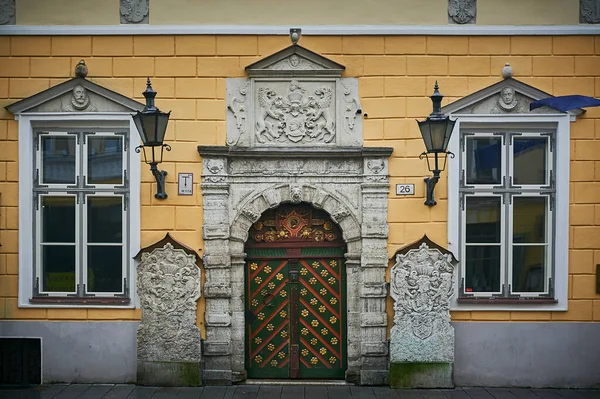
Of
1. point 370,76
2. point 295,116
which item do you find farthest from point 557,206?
point 295,116

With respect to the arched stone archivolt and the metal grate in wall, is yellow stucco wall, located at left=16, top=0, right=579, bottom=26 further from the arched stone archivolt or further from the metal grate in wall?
the metal grate in wall

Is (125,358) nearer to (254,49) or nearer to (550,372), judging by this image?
(254,49)

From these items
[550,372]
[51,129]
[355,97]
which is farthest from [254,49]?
[550,372]

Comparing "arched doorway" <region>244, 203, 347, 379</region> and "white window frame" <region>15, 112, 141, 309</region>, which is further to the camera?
"arched doorway" <region>244, 203, 347, 379</region>

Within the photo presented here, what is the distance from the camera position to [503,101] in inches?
341

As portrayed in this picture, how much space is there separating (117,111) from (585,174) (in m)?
5.90

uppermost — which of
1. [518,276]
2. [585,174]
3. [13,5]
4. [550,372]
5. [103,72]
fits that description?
[13,5]

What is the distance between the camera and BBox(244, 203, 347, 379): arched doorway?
29.2 ft

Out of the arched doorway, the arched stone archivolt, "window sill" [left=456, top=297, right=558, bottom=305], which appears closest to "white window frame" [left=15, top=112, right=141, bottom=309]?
the arched stone archivolt

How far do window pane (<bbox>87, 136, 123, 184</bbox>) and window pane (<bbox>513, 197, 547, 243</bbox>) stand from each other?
16.6ft

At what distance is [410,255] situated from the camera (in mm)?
8625

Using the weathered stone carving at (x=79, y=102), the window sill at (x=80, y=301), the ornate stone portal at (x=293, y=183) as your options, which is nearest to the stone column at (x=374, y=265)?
the ornate stone portal at (x=293, y=183)

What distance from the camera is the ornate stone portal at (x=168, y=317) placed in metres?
8.59

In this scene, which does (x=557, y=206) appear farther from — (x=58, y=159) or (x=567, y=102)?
(x=58, y=159)
